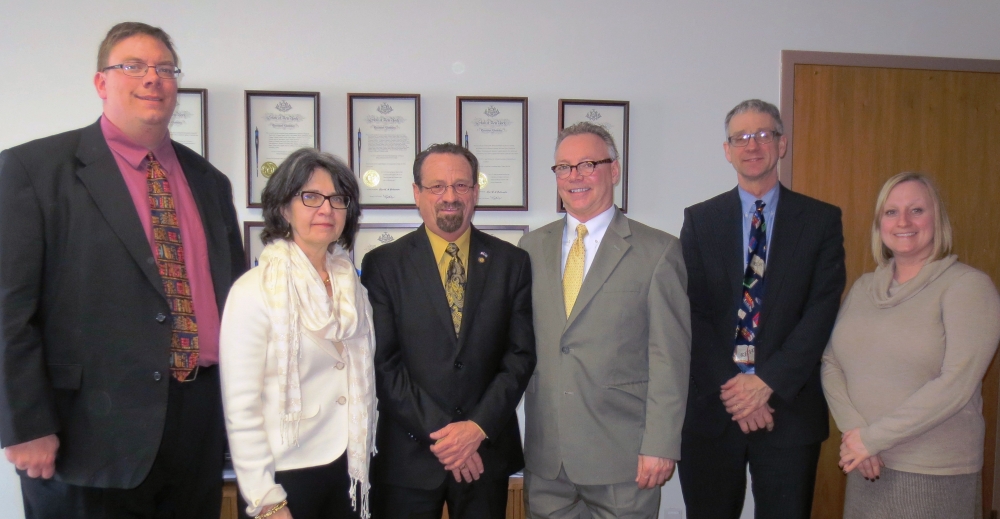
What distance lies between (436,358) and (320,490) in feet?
1.56

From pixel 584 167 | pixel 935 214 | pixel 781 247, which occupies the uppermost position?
pixel 584 167

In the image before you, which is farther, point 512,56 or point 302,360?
point 512,56

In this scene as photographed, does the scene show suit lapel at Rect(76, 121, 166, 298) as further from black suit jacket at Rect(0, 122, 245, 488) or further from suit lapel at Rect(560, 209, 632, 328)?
suit lapel at Rect(560, 209, 632, 328)

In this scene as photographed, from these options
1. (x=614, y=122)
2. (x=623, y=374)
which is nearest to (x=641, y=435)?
(x=623, y=374)

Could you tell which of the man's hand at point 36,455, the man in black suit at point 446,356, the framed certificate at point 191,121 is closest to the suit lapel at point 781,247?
the man in black suit at point 446,356

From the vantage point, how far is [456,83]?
2900 millimetres

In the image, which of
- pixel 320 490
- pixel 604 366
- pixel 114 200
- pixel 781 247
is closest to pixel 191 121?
pixel 114 200

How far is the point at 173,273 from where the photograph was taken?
1.72m

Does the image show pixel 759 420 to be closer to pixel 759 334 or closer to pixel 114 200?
pixel 759 334

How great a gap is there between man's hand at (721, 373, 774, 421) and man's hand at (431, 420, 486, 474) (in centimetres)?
87

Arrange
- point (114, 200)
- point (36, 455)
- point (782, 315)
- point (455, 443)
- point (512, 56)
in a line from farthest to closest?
point (512, 56)
point (782, 315)
point (455, 443)
point (114, 200)
point (36, 455)

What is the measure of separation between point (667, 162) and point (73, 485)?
259cm

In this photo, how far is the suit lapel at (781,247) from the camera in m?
2.10

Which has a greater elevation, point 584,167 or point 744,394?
point 584,167
